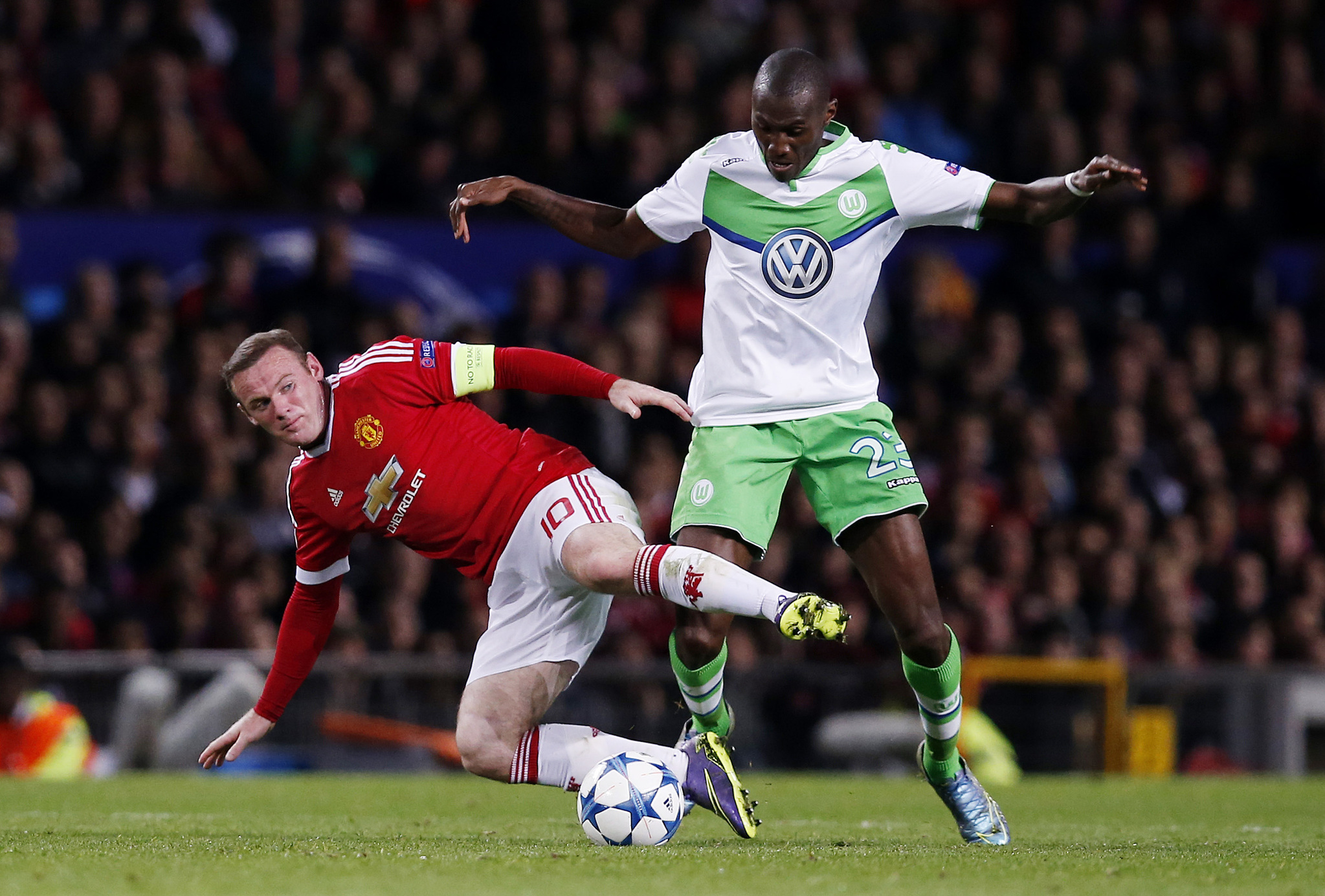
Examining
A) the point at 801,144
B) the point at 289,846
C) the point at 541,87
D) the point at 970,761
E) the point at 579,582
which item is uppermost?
the point at 541,87

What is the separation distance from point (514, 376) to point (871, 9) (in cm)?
1034

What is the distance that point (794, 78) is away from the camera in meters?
6.15

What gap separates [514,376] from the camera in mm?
6371

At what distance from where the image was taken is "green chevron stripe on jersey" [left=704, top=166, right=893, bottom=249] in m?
6.40

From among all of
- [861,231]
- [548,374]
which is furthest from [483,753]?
[861,231]

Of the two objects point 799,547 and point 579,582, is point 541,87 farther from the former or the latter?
point 579,582

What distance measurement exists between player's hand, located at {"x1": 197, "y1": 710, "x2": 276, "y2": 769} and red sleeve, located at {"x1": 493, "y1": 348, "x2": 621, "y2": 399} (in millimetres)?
1399

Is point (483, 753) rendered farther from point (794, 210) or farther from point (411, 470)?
point (794, 210)

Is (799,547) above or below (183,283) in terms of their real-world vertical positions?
below

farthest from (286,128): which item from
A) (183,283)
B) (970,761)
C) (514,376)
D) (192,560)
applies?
Answer: (514,376)

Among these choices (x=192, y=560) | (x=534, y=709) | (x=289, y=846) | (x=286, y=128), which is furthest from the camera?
(x=286, y=128)

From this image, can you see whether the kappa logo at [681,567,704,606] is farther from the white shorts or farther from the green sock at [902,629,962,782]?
the green sock at [902,629,962,782]

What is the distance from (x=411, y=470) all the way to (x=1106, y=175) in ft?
8.22

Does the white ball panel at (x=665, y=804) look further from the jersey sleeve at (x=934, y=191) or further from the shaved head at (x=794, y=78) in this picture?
the shaved head at (x=794, y=78)
